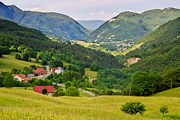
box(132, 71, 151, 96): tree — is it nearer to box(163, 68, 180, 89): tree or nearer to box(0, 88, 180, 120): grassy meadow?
box(163, 68, 180, 89): tree

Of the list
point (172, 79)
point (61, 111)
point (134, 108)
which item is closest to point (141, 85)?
point (172, 79)

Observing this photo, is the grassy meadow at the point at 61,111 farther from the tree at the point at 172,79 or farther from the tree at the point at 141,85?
the tree at the point at 172,79

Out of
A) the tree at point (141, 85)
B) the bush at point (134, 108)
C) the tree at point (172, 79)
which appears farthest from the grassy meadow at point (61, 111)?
the tree at point (172, 79)

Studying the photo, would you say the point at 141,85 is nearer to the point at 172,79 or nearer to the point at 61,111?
the point at 172,79

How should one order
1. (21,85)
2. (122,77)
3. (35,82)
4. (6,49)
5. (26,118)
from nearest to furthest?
(26,118) → (21,85) → (35,82) → (6,49) → (122,77)

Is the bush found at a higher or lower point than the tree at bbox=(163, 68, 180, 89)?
lower

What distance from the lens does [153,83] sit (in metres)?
82.1

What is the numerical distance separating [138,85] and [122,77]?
118 m

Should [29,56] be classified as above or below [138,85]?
above

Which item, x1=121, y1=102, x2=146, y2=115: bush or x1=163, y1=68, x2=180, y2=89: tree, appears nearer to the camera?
x1=121, y1=102, x2=146, y2=115: bush

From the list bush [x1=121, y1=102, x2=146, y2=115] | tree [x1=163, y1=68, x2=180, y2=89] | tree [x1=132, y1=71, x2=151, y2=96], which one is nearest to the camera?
bush [x1=121, y1=102, x2=146, y2=115]

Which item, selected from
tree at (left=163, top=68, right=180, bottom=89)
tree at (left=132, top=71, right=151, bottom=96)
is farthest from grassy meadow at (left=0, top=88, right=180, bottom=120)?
tree at (left=163, top=68, right=180, bottom=89)

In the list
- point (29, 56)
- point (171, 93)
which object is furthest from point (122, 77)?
point (171, 93)

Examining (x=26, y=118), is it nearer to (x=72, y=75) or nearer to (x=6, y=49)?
(x=72, y=75)
